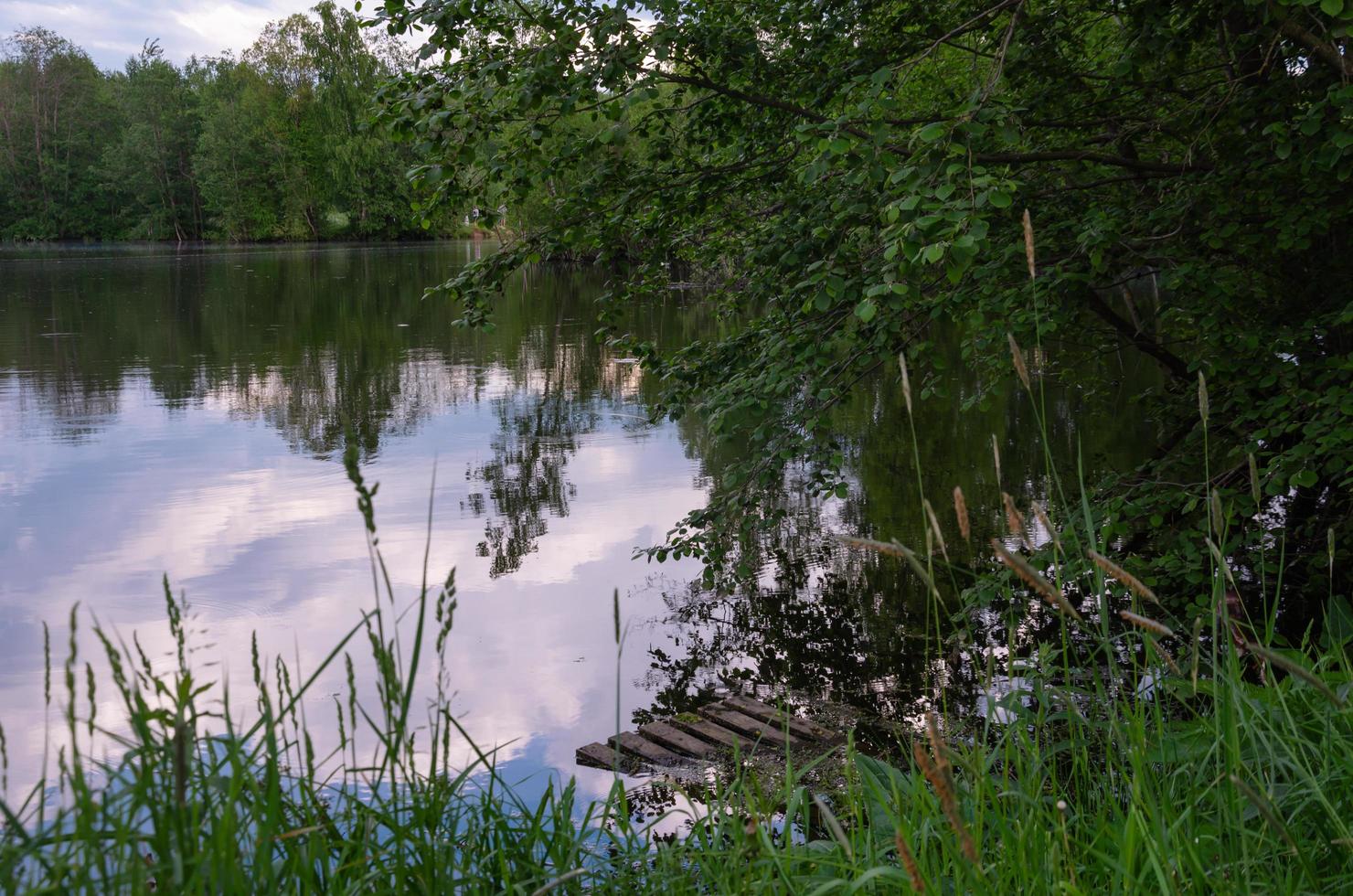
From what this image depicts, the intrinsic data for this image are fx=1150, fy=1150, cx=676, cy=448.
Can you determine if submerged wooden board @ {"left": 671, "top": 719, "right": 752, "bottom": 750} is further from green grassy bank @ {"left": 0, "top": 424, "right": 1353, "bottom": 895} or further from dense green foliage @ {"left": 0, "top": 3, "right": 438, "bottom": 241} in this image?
dense green foliage @ {"left": 0, "top": 3, "right": 438, "bottom": 241}

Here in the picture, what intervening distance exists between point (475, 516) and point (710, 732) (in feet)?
16.8

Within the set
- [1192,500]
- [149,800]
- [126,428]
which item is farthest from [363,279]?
[149,800]

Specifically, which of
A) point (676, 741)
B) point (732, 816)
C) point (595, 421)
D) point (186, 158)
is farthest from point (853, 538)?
point (186, 158)

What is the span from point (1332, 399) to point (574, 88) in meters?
3.60

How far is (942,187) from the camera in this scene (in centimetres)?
Answer: 414

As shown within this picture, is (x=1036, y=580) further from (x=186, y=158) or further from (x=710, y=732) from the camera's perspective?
(x=186, y=158)

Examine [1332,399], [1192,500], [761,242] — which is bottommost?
[1192,500]

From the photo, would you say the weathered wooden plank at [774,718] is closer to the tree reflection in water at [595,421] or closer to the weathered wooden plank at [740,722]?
the weathered wooden plank at [740,722]

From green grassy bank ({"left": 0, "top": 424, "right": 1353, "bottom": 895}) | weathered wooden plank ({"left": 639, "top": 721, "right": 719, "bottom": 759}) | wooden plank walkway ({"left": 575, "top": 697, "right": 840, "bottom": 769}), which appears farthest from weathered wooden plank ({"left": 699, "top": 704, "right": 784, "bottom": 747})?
green grassy bank ({"left": 0, "top": 424, "right": 1353, "bottom": 895})

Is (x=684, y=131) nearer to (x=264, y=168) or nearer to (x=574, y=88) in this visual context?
(x=574, y=88)

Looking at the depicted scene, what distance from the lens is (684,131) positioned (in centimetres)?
698

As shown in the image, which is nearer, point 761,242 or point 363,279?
point 761,242

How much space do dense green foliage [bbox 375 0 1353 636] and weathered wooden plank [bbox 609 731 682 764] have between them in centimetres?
108

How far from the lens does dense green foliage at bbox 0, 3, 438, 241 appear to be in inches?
2827
